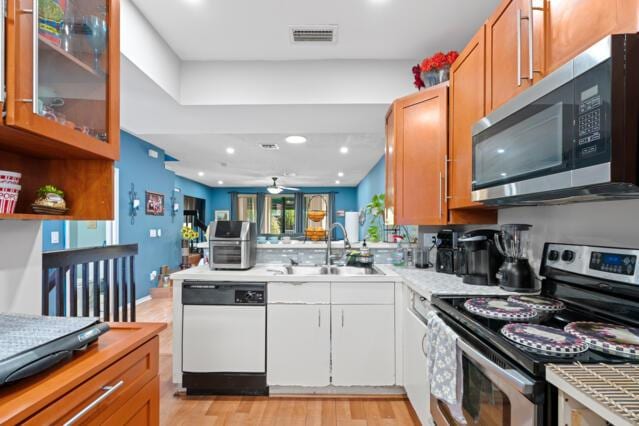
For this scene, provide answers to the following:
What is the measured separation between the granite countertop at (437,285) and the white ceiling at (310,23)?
63.5 inches

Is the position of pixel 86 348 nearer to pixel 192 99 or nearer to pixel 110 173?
pixel 110 173

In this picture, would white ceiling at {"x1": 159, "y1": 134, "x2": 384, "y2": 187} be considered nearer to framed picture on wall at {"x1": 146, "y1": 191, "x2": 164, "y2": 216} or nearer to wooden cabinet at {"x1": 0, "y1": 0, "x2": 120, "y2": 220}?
framed picture on wall at {"x1": 146, "y1": 191, "x2": 164, "y2": 216}

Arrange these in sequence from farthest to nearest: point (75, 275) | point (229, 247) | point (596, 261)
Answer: point (229, 247), point (75, 275), point (596, 261)

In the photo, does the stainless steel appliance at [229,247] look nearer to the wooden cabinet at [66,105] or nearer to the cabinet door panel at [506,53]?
the wooden cabinet at [66,105]

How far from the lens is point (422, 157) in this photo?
2.22 meters

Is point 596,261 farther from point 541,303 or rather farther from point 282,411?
point 282,411

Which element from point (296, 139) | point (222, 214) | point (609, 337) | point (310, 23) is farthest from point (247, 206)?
point (609, 337)

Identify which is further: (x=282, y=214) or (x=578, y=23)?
(x=282, y=214)

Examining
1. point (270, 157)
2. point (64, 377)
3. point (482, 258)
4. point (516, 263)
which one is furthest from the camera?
point (270, 157)

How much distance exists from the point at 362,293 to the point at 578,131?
1.60m

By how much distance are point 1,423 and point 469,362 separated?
1277 mm

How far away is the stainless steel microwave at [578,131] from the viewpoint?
837mm

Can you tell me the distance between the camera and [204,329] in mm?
2285

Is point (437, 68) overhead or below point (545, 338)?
overhead
